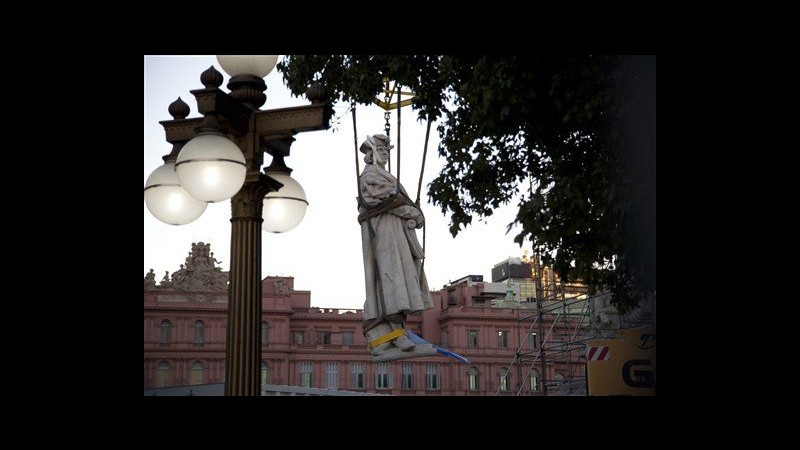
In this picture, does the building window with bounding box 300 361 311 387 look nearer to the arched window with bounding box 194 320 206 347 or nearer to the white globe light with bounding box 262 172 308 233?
the arched window with bounding box 194 320 206 347

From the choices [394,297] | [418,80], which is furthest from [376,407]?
[418,80]

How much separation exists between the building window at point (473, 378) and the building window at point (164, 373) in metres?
15.8

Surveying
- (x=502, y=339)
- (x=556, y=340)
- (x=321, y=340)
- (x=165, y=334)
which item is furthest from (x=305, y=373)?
(x=556, y=340)

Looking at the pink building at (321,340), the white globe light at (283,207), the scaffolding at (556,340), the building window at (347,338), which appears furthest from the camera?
the building window at (347,338)

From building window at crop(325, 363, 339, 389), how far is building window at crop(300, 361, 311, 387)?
103cm

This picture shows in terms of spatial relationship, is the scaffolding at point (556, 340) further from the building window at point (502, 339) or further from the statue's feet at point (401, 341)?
the building window at point (502, 339)

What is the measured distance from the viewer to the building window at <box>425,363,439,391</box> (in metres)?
54.6

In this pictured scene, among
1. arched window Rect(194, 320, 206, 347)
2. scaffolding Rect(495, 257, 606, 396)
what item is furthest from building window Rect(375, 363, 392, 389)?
scaffolding Rect(495, 257, 606, 396)

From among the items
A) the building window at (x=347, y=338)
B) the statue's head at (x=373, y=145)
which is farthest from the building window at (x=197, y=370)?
the statue's head at (x=373, y=145)

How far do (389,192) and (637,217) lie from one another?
3.76 m

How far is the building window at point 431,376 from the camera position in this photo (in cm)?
5456

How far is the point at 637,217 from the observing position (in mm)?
9586

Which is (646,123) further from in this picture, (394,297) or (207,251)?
(207,251)

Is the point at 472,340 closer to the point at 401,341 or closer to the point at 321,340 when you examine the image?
the point at 321,340
